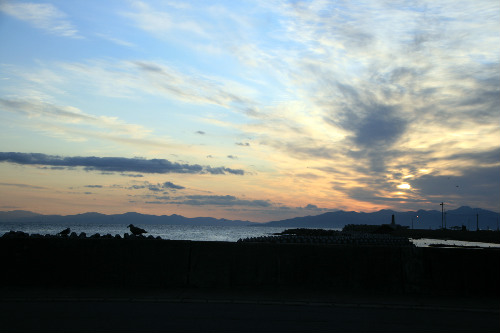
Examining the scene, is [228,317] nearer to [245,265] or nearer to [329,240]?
[245,265]

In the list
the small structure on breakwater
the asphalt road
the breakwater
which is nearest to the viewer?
the asphalt road

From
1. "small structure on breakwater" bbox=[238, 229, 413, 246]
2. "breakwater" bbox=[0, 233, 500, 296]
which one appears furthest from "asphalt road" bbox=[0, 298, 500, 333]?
"small structure on breakwater" bbox=[238, 229, 413, 246]

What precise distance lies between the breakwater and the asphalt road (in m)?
1.65

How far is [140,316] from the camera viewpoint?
8.10 metres

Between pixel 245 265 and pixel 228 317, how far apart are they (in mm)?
3282

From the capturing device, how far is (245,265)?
37.4ft

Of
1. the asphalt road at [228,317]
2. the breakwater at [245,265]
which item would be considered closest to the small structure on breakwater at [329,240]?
the breakwater at [245,265]

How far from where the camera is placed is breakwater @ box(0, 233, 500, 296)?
1114cm

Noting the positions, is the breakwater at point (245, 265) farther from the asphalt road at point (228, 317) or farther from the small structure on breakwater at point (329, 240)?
the small structure on breakwater at point (329, 240)

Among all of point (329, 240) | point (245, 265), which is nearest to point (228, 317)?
point (245, 265)

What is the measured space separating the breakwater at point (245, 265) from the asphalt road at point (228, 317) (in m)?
1.65

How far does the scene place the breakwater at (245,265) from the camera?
1114cm

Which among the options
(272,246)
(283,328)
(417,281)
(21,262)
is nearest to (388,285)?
(417,281)

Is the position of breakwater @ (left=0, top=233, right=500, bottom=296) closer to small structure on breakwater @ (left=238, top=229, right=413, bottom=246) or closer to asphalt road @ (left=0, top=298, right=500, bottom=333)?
asphalt road @ (left=0, top=298, right=500, bottom=333)
